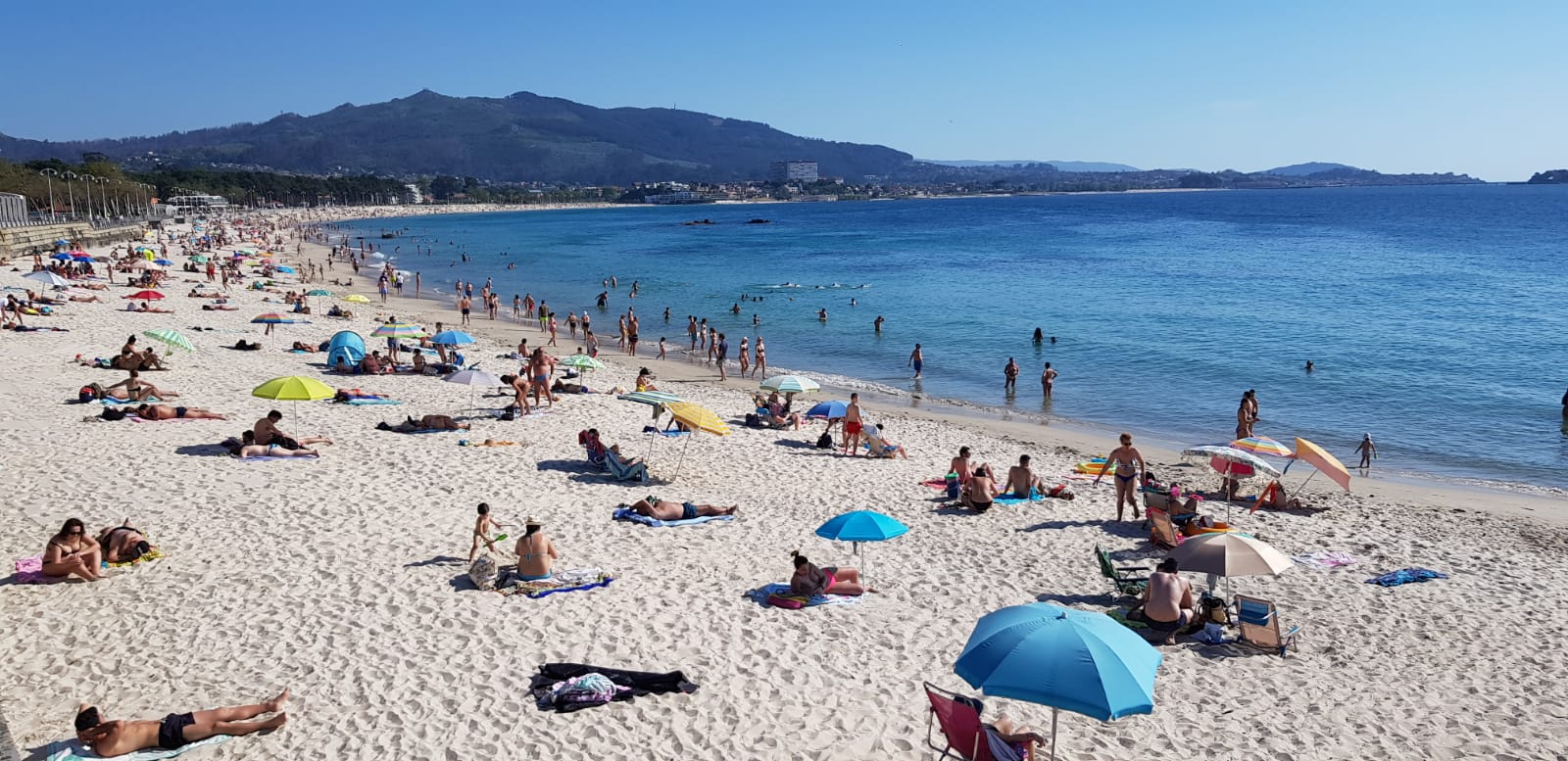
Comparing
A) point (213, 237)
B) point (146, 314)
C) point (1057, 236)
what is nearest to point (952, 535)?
point (146, 314)

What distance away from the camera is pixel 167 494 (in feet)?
38.4

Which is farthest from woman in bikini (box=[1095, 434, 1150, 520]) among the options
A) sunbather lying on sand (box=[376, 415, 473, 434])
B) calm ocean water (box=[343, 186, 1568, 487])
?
sunbather lying on sand (box=[376, 415, 473, 434])

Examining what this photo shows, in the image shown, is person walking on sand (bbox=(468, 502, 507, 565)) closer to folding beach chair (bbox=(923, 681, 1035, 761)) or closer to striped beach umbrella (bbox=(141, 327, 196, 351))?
folding beach chair (bbox=(923, 681, 1035, 761))

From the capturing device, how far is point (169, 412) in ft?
50.3

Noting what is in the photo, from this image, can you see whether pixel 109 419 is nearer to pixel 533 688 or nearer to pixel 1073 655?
pixel 533 688

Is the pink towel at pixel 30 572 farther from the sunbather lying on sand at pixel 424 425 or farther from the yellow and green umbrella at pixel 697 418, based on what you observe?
the yellow and green umbrella at pixel 697 418

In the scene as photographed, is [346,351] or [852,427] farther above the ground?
[346,351]

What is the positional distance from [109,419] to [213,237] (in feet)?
204

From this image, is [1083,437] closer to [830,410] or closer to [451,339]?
[830,410]

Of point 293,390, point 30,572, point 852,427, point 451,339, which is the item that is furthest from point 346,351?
point 30,572

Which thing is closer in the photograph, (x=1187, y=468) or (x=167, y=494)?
(x=167, y=494)

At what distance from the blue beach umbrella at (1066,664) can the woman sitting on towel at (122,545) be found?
327 inches

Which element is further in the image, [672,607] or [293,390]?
[293,390]

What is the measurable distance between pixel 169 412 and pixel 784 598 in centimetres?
1141
